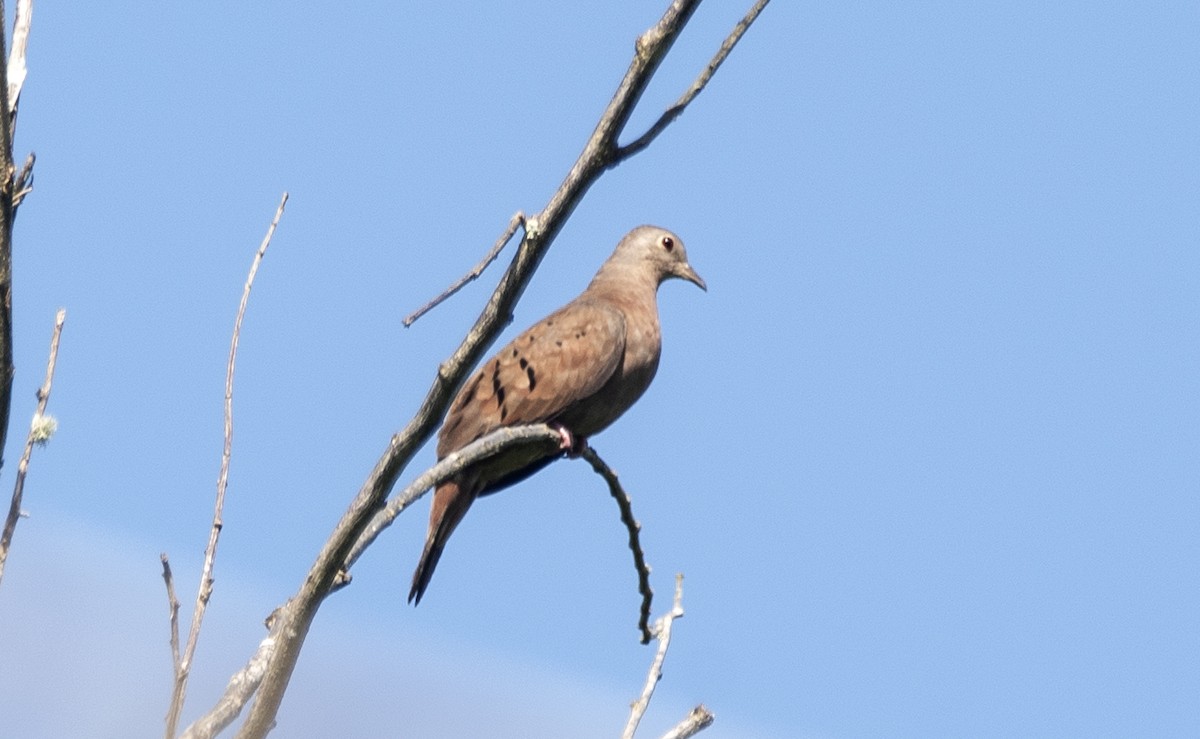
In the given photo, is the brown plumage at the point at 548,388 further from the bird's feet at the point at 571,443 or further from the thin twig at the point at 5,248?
the thin twig at the point at 5,248

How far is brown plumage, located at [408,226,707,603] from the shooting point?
688cm

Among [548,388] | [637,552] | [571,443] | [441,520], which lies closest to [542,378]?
[548,388]

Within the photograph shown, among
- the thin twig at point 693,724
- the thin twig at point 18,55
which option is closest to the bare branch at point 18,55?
the thin twig at point 18,55

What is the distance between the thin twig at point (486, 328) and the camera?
3.24 m

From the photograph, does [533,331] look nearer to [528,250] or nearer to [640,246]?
[640,246]

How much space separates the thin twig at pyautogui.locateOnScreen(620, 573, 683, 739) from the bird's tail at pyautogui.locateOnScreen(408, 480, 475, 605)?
2525 millimetres

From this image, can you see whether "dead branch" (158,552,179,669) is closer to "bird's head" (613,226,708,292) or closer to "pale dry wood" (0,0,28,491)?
"pale dry wood" (0,0,28,491)

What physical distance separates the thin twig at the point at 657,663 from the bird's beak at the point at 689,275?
14.8ft

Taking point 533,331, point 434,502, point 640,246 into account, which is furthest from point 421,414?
point 640,246

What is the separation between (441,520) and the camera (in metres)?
6.79

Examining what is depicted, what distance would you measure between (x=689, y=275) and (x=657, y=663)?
4929mm

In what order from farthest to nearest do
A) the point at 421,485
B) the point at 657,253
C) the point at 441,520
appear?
1. the point at 657,253
2. the point at 441,520
3. the point at 421,485

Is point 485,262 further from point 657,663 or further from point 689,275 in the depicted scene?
point 689,275

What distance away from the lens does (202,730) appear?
3.61m
